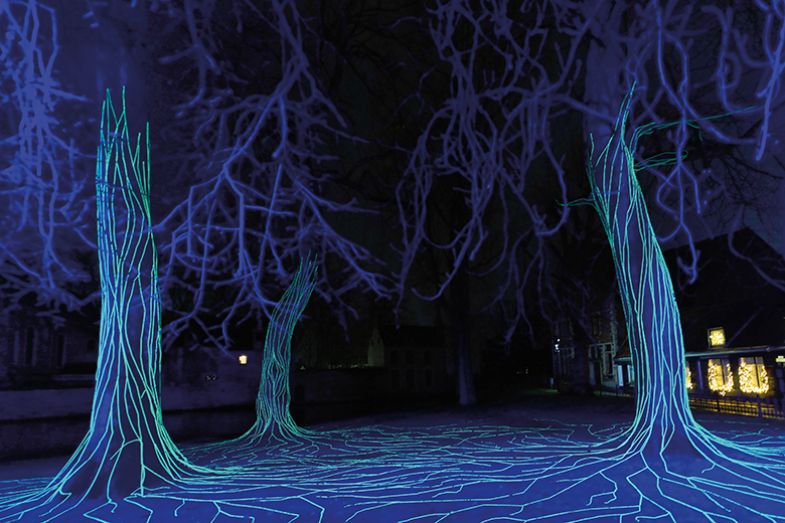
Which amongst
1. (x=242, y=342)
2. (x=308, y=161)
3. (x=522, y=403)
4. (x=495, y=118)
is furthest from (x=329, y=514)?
(x=242, y=342)

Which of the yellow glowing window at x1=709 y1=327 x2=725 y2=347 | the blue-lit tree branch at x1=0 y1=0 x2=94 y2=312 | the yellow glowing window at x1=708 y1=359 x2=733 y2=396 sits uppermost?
the blue-lit tree branch at x1=0 y1=0 x2=94 y2=312

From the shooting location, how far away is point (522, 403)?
17.5 metres

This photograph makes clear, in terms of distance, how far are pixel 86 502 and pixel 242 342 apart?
75.4ft

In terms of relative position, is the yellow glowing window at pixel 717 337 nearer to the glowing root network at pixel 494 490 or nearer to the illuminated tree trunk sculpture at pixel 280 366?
the glowing root network at pixel 494 490

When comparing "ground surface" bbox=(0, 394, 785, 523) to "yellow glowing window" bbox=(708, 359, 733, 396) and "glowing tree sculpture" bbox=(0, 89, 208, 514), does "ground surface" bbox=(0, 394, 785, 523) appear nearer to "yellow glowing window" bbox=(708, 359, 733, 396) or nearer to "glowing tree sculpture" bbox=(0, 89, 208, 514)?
"glowing tree sculpture" bbox=(0, 89, 208, 514)

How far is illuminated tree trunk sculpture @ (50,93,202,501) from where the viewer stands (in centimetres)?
546

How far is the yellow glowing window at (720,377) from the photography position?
787 inches

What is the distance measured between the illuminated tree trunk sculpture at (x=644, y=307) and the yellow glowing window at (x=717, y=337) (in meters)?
16.2

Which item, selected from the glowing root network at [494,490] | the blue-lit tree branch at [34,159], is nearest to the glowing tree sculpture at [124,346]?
the blue-lit tree branch at [34,159]

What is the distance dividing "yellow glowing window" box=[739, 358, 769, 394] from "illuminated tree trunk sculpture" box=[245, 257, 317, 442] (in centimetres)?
1570

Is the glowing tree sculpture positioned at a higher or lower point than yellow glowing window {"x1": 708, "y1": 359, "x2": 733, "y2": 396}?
higher

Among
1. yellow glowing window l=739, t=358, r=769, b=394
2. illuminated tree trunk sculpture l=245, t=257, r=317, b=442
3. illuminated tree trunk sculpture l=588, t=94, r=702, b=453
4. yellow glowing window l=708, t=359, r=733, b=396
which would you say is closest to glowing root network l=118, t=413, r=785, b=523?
illuminated tree trunk sculpture l=588, t=94, r=702, b=453

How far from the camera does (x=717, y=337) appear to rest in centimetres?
1991

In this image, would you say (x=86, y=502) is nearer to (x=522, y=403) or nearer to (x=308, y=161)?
(x=308, y=161)
